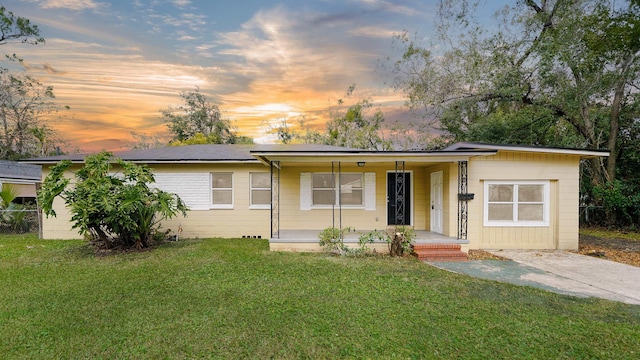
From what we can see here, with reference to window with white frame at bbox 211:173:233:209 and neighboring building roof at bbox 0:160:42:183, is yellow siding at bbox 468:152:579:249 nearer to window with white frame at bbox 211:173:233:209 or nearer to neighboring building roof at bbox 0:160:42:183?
window with white frame at bbox 211:173:233:209

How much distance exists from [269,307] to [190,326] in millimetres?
1055

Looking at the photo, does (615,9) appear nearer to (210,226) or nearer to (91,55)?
(210,226)

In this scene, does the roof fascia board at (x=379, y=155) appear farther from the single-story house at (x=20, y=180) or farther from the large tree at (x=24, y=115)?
the large tree at (x=24, y=115)

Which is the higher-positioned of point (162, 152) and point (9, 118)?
point (9, 118)

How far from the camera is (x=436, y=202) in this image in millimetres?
9961

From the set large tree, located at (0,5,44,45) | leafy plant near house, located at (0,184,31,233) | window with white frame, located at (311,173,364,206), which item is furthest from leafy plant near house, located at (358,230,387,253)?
large tree, located at (0,5,44,45)

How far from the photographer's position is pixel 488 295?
16.5ft

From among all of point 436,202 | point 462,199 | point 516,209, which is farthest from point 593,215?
point 462,199

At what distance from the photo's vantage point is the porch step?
7738 mm

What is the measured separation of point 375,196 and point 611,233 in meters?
9.48

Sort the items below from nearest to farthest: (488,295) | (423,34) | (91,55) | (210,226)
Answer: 1. (488,295)
2. (210,226)
3. (91,55)
4. (423,34)

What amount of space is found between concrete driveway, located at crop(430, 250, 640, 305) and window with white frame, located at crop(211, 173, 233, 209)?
267 inches

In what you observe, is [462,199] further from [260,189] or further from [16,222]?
[16,222]

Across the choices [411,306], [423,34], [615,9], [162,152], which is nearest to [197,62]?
[162,152]
